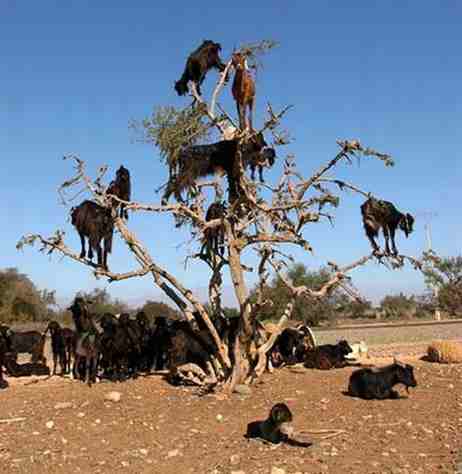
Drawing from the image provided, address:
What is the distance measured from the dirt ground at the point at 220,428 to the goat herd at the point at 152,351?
14.7 inches

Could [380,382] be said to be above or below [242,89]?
below

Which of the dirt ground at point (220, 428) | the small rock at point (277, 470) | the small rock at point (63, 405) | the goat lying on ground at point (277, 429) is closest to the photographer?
the small rock at point (277, 470)

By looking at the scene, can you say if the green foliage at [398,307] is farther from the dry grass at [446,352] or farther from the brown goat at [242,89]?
the brown goat at [242,89]

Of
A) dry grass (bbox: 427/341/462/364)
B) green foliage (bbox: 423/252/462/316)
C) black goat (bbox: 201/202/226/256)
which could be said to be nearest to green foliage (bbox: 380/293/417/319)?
green foliage (bbox: 423/252/462/316)

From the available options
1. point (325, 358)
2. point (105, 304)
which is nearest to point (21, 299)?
point (105, 304)

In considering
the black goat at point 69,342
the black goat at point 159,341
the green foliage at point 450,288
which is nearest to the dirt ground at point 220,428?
the black goat at point 159,341

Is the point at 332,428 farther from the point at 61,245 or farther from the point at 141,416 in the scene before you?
the point at 61,245

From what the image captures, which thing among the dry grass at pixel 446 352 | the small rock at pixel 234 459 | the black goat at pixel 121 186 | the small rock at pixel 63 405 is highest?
the black goat at pixel 121 186

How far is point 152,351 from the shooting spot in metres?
12.8

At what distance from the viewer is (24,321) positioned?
1471 inches

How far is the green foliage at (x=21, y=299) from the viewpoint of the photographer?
38.0 metres

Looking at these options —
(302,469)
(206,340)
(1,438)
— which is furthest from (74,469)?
(206,340)

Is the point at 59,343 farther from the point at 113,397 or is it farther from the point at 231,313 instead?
the point at 231,313

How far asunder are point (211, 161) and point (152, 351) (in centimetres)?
470
